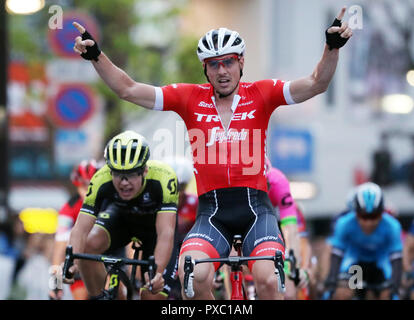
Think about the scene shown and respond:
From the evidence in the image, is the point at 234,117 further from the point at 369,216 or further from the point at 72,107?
the point at 72,107

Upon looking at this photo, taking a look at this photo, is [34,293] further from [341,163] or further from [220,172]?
[341,163]

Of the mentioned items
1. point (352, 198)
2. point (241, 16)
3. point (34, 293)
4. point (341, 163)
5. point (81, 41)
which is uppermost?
point (241, 16)

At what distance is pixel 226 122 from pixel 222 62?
1.57 ft

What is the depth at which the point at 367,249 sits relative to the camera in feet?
32.6

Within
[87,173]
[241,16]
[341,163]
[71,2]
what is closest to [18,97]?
[71,2]

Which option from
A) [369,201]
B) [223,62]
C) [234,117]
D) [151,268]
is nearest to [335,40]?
[223,62]

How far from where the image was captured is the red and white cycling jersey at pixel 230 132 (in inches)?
261

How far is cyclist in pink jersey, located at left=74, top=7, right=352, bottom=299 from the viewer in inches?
258

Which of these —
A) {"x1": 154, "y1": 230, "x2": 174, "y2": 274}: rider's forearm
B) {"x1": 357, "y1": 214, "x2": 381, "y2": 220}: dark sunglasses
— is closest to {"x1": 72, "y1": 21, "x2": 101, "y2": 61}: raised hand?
{"x1": 154, "y1": 230, "x2": 174, "y2": 274}: rider's forearm

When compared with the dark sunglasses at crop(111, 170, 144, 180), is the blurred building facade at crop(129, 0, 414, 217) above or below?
above

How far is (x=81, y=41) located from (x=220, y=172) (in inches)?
58.8

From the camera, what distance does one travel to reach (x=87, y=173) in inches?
364

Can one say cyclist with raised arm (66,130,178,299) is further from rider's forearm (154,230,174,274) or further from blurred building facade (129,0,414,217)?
blurred building facade (129,0,414,217)

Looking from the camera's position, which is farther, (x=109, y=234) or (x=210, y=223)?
(x=109, y=234)
